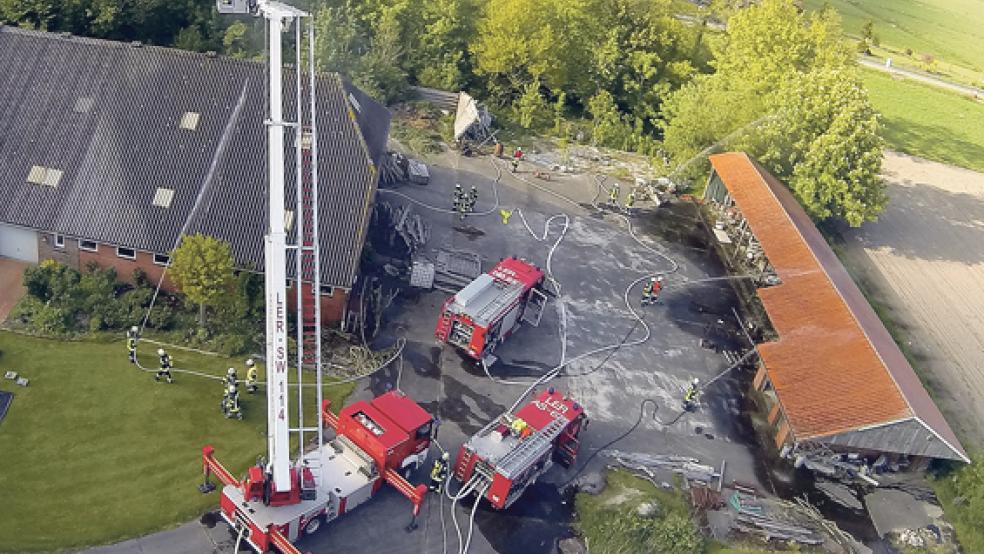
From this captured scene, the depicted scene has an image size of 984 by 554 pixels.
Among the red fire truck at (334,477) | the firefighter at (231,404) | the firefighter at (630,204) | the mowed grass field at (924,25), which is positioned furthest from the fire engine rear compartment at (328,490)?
the mowed grass field at (924,25)

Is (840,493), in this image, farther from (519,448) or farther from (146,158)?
(146,158)

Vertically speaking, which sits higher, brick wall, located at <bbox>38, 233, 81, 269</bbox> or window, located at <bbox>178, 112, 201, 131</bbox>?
window, located at <bbox>178, 112, 201, 131</bbox>

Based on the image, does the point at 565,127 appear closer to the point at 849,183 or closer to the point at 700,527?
the point at 849,183

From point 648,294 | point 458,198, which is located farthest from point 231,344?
point 648,294

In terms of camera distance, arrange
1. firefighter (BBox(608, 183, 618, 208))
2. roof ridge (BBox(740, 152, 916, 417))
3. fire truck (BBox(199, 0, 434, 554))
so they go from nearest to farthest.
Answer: fire truck (BBox(199, 0, 434, 554))
roof ridge (BBox(740, 152, 916, 417))
firefighter (BBox(608, 183, 618, 208))

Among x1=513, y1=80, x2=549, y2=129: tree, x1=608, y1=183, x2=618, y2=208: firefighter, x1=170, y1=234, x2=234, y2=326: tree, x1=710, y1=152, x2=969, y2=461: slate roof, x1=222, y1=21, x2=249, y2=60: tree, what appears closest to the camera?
x1=170, y1=234, x2=234, y2=326: tree

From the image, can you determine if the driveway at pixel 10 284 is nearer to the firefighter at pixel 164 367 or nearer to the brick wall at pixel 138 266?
the brick wall at pixel 138 266

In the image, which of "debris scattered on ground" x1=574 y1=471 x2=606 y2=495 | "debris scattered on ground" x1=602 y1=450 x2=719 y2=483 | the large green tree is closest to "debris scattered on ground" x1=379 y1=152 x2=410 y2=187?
the large green tree

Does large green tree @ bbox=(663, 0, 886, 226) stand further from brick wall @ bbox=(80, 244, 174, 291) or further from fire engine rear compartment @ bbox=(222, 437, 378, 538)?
fire engine rear compartment @ bbox=(222, 437, 378, 538)
